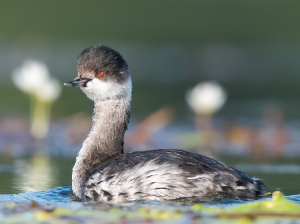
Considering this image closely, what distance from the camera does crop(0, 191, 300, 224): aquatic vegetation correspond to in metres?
5.70

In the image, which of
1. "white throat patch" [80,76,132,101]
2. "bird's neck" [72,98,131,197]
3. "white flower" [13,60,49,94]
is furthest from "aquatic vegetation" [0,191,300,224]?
"white flower" [13,60,49,94]

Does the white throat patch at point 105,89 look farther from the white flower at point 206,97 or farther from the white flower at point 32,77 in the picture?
the white flower at point 206,97

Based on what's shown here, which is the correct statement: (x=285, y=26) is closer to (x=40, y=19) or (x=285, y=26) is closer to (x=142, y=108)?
(x=40, y=19)

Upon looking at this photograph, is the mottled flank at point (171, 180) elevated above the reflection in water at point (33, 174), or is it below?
below

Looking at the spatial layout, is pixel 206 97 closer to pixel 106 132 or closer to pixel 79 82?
pixel 106 132

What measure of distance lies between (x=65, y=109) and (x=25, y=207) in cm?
1295

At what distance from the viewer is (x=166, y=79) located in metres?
31.9

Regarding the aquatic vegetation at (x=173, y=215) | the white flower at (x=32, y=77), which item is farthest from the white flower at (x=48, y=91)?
the aquatic vegetation at (x=173, y=215)

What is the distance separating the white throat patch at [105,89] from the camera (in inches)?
337

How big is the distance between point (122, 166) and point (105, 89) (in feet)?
4.68

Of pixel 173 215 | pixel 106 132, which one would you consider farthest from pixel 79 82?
pixel 173 215

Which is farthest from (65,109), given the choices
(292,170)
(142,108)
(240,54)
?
(240,54)

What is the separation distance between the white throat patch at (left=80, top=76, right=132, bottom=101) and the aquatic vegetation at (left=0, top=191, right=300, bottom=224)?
2713 mm

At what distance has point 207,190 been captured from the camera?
7.28 meters
